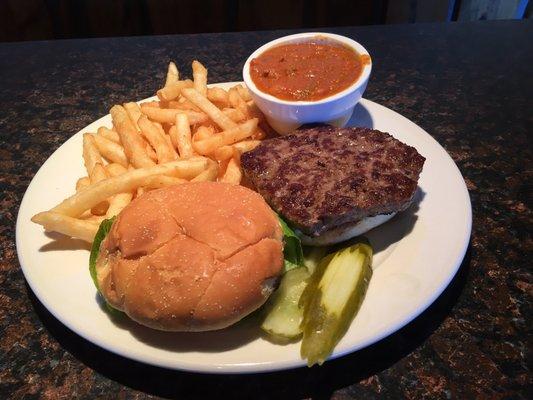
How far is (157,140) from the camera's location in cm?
231

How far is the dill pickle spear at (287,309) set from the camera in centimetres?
155

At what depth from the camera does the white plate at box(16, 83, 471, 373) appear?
1.52m

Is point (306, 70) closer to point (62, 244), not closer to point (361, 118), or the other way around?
point (361, 118)

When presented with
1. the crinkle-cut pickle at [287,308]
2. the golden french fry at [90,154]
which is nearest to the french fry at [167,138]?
the golden french fry at [90,154]

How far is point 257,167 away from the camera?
2.07m

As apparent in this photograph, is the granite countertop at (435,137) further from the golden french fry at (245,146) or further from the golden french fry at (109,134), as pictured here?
the golden french fry at (245,146)

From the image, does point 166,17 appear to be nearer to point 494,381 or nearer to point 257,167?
point 257,167

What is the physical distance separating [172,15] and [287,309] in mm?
4210

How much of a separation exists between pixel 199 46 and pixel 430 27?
191 centimetres

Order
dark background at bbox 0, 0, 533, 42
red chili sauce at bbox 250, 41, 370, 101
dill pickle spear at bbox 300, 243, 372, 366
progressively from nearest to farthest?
1. dill pickle spear at bbox 300, 243, 372, 366
2. red chili sauce at bbox 250, 41, 370, 101
3. dark background at bbox 0, 0, 533, 42

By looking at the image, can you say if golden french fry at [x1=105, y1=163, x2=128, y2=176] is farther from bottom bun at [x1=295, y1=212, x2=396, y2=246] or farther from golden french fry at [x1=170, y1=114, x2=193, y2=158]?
bottom bun at [x1=295, y1=212, x2=396, y2=246]

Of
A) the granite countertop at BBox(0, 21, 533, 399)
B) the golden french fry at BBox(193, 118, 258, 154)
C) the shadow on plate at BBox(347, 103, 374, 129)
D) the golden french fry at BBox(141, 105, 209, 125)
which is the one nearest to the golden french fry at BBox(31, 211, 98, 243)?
the granite countertop at BBox(0, 21, 533, 399)

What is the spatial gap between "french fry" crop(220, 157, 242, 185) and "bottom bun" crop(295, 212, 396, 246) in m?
0.44

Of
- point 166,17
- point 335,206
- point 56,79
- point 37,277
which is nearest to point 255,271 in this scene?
point 335,206
